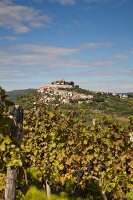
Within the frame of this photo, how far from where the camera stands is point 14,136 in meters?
6.71

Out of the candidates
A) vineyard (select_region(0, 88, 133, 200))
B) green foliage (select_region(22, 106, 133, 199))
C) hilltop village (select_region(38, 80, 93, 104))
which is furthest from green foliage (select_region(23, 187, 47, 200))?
hilltop village (select_region(38, 80, 93, 104))

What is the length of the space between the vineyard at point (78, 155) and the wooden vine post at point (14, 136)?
467cm

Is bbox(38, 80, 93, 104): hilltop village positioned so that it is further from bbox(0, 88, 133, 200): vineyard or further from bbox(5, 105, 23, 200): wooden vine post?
bbox(5, 105, 23, 200): wooden vine post

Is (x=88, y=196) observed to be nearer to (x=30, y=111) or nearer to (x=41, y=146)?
(x=41, y=146)

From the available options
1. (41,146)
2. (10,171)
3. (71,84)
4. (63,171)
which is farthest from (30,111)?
(71,84)

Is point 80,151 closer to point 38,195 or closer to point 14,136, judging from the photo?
point 38,195

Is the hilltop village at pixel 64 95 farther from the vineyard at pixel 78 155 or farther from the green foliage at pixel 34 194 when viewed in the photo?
the green foliage at pixel 34 194

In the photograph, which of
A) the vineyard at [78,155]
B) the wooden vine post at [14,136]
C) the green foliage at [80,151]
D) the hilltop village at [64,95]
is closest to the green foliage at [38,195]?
the vineyard at [78,155]

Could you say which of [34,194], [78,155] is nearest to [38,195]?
[34,194]

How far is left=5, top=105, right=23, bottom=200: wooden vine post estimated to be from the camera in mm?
6832

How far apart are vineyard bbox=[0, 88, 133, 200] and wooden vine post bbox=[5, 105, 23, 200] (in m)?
4.67

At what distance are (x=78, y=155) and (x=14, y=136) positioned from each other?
7.78 metres

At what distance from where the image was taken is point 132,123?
13.7 metres

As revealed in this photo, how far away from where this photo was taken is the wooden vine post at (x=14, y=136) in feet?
22.4
